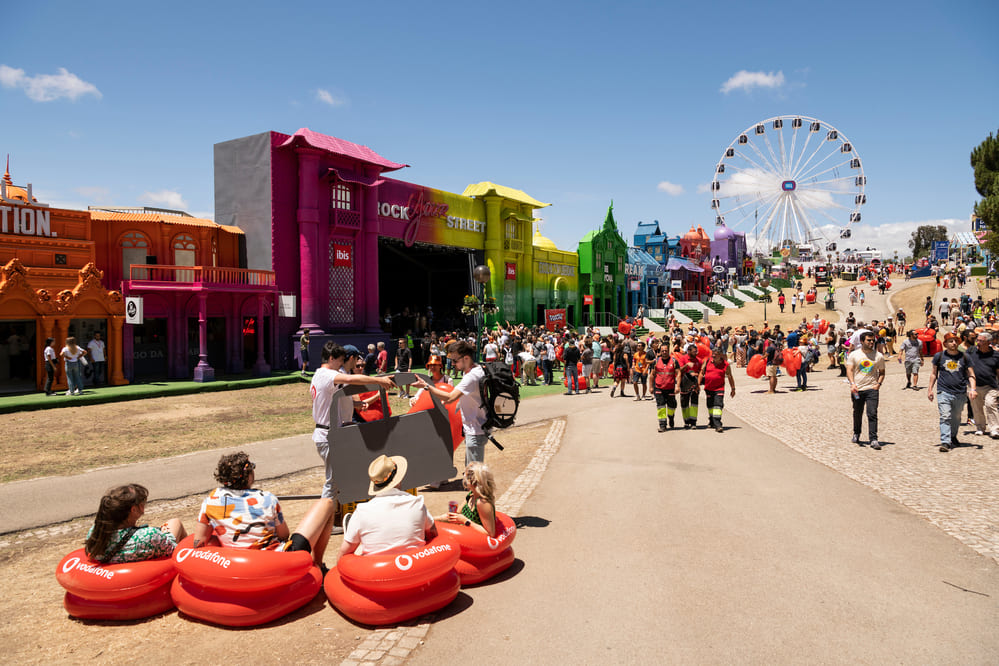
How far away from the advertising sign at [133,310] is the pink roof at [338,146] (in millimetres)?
7737

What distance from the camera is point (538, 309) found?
120ft

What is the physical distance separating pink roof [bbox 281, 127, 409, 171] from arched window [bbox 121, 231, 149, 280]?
19.5ft

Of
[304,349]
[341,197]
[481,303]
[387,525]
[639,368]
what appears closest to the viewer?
[387,525]

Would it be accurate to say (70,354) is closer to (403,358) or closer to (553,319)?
(403,358)

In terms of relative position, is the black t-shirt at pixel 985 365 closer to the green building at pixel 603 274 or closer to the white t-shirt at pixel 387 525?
the white t-shirt at pixel 387 525

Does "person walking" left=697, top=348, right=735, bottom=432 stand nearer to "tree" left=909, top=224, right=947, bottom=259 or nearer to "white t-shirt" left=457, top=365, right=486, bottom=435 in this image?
"white t-shirt" left=457, top=365, right=486, bottom=435

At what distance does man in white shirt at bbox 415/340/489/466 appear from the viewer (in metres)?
6.07

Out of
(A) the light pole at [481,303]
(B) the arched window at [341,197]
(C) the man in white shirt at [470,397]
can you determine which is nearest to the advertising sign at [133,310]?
(B) the arched window at [341,197]

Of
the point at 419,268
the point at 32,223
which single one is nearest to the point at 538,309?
the point at 419,268

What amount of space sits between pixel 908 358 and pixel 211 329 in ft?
73.3

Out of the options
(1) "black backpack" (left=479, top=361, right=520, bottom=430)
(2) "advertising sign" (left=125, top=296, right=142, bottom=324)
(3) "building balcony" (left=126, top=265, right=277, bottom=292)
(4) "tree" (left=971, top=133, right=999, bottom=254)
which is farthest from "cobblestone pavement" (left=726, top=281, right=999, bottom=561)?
(4) "tree" (left=971, top=133, right=999, bottom=254)

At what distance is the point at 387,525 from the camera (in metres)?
4.18

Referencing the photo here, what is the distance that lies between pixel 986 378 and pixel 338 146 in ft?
71.1

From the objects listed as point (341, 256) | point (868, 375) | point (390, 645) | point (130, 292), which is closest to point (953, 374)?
point (868, 375)
